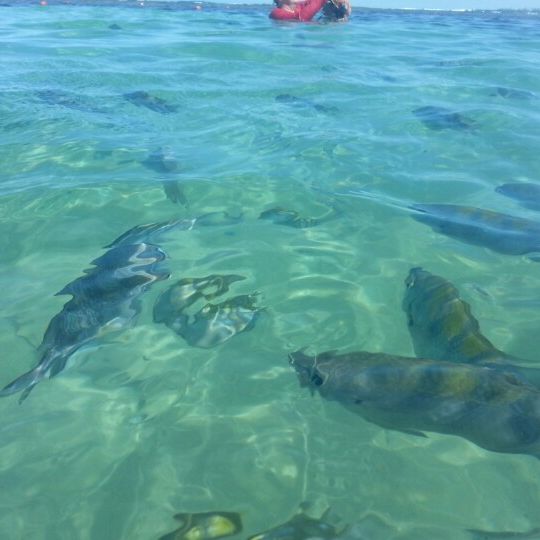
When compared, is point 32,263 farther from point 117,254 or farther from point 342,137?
point 342,137

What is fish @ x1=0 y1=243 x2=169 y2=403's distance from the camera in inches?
158

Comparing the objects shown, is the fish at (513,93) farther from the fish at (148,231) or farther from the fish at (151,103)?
the fish at (148,231)

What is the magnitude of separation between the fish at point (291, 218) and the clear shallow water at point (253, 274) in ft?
0.43

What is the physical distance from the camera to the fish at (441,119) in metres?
8.49

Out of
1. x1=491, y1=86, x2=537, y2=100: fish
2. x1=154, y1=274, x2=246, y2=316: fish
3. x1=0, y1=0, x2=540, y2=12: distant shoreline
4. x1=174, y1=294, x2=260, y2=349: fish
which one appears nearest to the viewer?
x1=174, y1=294, x2=260, y2=349: fish

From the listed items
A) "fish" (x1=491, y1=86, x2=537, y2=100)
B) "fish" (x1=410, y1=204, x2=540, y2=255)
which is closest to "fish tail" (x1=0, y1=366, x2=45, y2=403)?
"fish" (x1=410, y1=204, x2=540, y2=255)

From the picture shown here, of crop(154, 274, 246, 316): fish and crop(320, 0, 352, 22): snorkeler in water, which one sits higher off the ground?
crop(320, 0, 352, 22): snorkeler in water

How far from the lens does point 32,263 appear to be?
5309 millimetres

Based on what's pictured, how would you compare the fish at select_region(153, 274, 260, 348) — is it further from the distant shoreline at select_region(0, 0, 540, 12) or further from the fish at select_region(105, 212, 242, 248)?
the distant shoreline at select_region(0, 0, 540, 12)

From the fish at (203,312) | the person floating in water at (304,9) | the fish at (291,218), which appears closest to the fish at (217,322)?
the fish at (203,312)

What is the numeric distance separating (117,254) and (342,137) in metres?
4.38

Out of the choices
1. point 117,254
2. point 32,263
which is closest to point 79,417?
point 117,254

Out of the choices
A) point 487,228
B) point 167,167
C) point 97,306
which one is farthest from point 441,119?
point 97,306

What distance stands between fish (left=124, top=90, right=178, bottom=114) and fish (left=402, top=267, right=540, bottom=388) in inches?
234
